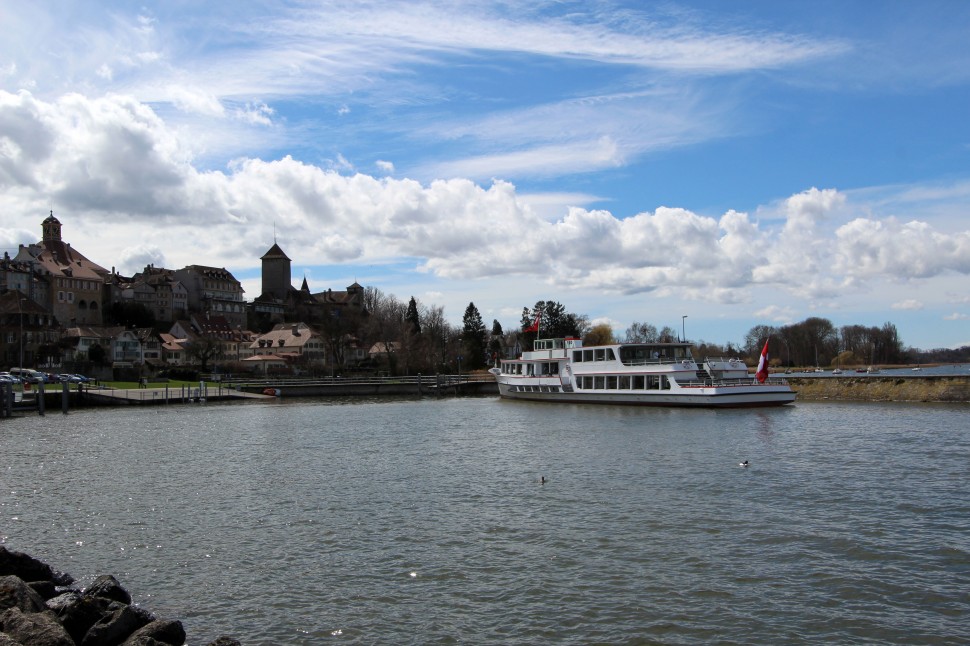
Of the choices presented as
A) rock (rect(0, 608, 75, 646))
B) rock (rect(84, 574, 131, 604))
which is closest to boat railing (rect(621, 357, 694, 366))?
rock (rect(84, 574, 131, 604))

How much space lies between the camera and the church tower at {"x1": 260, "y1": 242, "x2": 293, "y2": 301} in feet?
628

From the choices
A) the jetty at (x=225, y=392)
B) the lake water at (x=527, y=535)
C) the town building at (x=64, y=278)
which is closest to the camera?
the lake water at (x=527, y=535)

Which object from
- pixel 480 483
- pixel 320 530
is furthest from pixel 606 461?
pixel 320 530

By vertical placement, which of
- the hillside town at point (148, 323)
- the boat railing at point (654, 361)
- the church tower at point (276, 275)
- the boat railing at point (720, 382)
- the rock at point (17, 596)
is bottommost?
the rock at point (17, 596)

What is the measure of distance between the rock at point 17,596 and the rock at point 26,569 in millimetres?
2094

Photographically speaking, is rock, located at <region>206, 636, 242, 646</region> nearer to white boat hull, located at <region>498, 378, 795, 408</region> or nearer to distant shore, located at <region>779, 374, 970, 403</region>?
white boat hull, located at <region>498, 378, 795, 408</region>

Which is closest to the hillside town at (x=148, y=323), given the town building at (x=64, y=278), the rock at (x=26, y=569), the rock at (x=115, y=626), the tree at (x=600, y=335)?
the town building at (x=64, y=278)

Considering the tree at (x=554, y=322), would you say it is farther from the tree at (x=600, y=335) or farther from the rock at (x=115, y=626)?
the rock at (x=115, y=626)

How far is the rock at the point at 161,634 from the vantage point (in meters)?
11.1

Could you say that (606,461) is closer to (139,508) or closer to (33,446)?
(139,508)

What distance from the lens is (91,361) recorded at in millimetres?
106375

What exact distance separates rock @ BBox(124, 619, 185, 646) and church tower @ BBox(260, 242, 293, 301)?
605 ft

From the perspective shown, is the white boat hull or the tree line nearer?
the white boat hull

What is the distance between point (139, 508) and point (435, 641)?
44.5 feet
